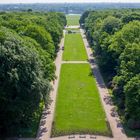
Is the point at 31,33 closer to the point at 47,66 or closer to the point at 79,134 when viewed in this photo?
the point at 47,66

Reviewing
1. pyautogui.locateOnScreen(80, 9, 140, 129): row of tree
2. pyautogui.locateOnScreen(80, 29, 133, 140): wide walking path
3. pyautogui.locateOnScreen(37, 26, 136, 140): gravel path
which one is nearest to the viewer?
pyautogui.locateOnScreen(37, 26, 136, 140): gravel path

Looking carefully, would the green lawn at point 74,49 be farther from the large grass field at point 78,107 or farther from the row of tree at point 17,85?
the row of tree at point 17,85

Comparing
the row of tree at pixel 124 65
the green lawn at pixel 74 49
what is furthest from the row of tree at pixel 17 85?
the green lawn at pixel 74 49

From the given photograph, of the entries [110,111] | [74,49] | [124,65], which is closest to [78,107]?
[110,111]

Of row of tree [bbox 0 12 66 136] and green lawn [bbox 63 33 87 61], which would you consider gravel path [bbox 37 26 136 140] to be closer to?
row of tree [bbox 0 12 66 136]

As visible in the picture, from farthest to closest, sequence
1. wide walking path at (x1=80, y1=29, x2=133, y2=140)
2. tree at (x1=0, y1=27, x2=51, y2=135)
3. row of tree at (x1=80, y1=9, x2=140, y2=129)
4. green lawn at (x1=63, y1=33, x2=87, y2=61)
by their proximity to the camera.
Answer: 1. green lawn at (x1=63, y1=33, x2=87, y2=61)
2. row of tree at (x1=80, y1=9, x2=140, y2=129)
3. wide walking path at (x1=80, y1=29, x2=133, y2=140)
4. tree at (x1=0, y1=27, x2=51, y2=135)

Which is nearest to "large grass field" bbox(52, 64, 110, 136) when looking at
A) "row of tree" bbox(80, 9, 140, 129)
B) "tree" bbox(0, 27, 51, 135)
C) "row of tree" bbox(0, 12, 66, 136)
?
"row of tree" bbox(80, 9, 140, 129)

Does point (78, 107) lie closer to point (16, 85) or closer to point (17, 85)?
point (17, 85)
